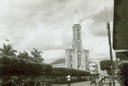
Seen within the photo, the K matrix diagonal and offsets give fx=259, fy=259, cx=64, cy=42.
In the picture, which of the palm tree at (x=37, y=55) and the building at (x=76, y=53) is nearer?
the palm tree at (x=37, y=55)

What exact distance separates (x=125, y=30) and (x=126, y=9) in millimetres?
3900

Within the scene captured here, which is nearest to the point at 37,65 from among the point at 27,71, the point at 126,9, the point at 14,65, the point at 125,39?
the point at 27,71

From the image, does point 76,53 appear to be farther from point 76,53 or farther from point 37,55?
point 37,55

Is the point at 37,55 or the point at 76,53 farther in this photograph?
the point at 76,53

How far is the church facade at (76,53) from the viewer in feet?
497

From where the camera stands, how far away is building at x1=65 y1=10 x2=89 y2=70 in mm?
151625

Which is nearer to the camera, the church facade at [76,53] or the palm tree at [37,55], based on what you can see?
the palm tree at [37,55]

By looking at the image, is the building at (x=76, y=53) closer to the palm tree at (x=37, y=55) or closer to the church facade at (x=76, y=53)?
the church facade at (x=76, y=53)

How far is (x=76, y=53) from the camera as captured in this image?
152 metres

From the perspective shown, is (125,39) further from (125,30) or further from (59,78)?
(59,78)

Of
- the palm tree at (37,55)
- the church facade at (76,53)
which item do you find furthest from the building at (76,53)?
the palm tree at (37,55)

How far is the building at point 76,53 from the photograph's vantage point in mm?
151625

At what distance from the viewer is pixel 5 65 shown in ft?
115

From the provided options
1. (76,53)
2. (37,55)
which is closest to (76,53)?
(76,53)
